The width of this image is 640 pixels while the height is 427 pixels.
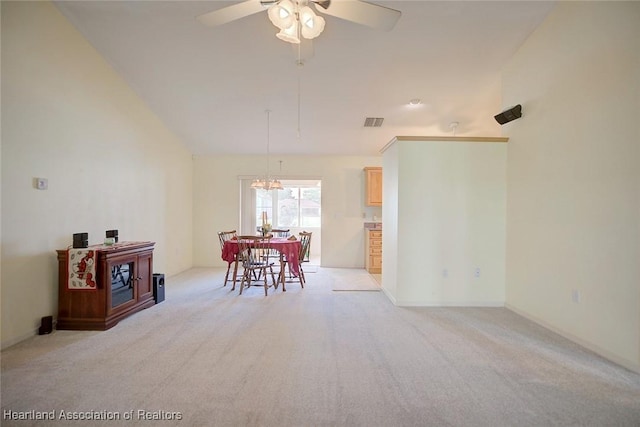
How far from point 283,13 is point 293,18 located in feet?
0.24

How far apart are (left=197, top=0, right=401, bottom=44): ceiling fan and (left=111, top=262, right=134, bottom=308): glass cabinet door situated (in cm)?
264

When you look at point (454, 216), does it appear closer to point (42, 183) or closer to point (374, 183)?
point (374, 183)

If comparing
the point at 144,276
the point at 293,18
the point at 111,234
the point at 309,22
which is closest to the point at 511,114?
the point at 309,22

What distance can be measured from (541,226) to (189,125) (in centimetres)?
539

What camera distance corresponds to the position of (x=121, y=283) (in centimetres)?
333

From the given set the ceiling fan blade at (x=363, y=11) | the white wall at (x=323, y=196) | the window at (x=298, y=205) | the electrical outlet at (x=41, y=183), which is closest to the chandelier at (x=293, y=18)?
the ceiling fan blade at (x=363, y=11)

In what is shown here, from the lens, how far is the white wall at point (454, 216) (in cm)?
386

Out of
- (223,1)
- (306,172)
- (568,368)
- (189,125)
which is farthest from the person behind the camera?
(306,172)

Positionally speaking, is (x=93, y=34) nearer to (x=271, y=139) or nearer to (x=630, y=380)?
(x=271, y=139)

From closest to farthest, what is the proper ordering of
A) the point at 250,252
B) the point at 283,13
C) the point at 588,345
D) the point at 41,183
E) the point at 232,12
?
the point at 283,13 < the point at 232,12 < the point at 588,345 < the point at 41,183 < the point at 250,252

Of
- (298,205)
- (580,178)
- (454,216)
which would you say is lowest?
(454,216)

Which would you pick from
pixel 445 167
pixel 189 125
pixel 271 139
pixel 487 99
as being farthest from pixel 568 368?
pixel 189 125

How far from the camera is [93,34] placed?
339cm

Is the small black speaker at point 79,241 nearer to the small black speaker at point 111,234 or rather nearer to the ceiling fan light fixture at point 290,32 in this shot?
the small black speaker at point 111,234
